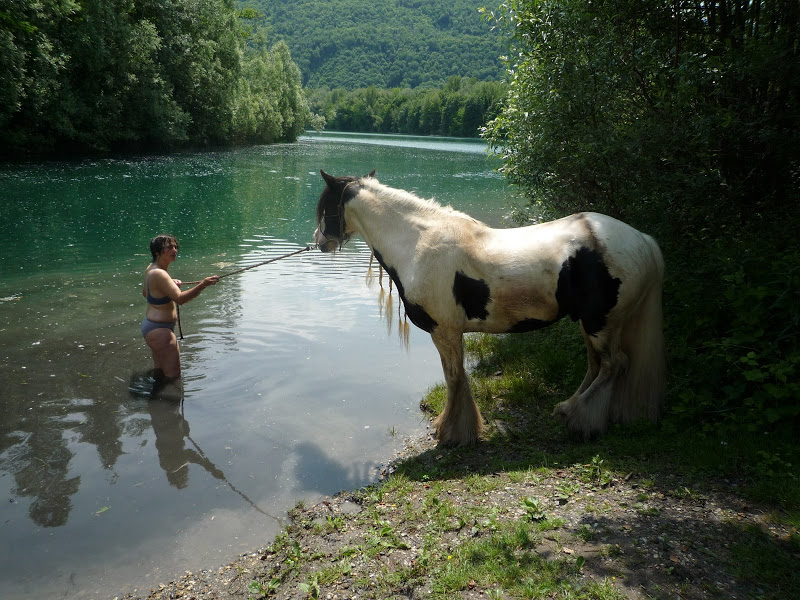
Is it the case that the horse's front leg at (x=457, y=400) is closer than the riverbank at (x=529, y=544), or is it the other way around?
the riverbank at (x=529, y=544)

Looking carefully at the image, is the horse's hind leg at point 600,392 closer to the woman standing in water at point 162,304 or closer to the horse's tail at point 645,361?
the horse's tail at point 645,361

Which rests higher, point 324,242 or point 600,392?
point 324,242

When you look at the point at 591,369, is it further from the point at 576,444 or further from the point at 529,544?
the point at 529,544

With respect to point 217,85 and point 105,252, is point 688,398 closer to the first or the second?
point 105,252

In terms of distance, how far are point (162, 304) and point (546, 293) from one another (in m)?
4.74

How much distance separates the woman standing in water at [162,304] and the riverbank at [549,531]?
3379mm

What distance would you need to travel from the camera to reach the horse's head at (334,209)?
6.57 meters

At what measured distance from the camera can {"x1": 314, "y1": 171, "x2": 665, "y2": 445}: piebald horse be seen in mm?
5297

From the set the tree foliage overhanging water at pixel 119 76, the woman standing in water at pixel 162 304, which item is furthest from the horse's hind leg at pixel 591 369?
the tree foliage overhanging water at pixel 119 76

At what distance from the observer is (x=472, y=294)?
5.63 metres

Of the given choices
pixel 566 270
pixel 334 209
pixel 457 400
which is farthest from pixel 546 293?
pixel 334 209

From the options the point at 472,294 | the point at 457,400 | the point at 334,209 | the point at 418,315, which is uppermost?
the point at 334,209

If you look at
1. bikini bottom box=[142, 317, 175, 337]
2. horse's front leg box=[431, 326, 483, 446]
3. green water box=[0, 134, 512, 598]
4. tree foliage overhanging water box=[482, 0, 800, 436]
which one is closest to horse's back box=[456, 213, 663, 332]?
horse's front leg box=[431, 326, 483, 446]

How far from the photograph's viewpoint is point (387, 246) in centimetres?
623
